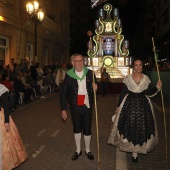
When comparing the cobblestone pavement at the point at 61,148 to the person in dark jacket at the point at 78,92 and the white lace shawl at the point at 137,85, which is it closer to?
the person in dark jacket at the point at 78,92

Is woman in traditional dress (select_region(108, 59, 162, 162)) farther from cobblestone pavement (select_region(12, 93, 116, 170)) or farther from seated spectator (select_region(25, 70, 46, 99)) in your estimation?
seated spectator (select_region(25, 70, 46, 99))

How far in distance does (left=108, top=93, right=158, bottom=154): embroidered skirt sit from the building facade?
1218 centimetres

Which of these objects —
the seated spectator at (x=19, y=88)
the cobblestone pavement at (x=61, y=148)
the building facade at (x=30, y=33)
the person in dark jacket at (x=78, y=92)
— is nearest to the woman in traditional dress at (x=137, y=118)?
the cobblestone pavement at (x=61, y=148)

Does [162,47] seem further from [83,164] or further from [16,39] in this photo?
[83,164]

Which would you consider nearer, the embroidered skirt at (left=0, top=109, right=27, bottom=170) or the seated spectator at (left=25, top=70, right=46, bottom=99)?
the embroidered skirt at (left=0, top=109, right=27, bottom=170)

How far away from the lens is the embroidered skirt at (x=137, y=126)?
16.0 feet

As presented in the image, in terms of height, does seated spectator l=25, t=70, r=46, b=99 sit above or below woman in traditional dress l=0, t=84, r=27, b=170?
above

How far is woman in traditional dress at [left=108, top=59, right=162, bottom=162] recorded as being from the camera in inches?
193

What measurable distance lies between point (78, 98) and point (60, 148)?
1498mm

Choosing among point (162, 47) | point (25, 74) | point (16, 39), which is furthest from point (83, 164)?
point (162, 47)

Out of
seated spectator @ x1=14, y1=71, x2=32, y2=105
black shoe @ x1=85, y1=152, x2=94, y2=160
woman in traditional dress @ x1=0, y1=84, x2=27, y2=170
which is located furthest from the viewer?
seated spectator @ x1=14, y1=71, x2=32, y2=105

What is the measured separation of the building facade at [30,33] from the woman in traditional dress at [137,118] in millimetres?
12055

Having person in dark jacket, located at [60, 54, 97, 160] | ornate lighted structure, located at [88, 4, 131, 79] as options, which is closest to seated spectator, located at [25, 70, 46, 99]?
person in dark jacket, located at [60, 54, 97, 160]

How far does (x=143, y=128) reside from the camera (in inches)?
192
